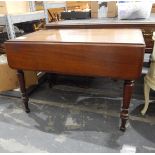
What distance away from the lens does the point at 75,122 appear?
4.98ft

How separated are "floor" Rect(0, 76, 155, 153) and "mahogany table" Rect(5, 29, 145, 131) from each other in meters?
0.16

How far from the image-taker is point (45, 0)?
2.14 m

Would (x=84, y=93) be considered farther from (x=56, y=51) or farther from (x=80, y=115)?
(x=56, y=51)

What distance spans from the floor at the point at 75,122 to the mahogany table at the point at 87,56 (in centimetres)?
16

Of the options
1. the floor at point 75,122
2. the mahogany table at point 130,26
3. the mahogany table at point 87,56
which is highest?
the mahogany table at point 130,26

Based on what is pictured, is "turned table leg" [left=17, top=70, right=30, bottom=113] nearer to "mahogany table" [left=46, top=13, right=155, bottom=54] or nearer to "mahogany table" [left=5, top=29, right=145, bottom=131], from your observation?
"mahogany table" [left=5, top=29, right=145, bottom=131]

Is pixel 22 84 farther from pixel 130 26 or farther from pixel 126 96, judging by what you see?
pixel 130 26

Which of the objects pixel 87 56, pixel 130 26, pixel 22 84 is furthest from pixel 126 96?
pixel 22 84

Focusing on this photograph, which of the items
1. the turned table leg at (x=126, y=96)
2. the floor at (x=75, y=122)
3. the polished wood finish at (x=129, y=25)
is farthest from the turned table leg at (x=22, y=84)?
the turned table leg at (x=126, y=96)

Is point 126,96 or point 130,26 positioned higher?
point 130,26

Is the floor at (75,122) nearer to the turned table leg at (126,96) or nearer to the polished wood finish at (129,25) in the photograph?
the turned table leg at (126,96)

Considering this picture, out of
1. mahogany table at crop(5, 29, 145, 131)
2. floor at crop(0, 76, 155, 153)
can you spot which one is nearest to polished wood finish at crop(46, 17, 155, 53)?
mahogany table at crop(5, 29, 145, 131)

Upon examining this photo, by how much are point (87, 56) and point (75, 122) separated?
2.03 ft

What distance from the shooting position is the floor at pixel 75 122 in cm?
128
